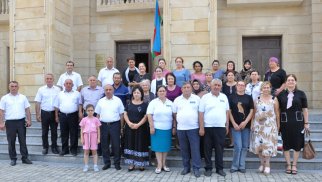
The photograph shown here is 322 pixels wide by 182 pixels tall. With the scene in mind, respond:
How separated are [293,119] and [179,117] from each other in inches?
85.9

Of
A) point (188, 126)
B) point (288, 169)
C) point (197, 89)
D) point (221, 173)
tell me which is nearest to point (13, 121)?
point (188, 126)

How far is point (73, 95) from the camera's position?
8.23m

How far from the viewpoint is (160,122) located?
7.13 meters

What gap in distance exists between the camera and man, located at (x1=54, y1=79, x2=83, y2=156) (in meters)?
8.17

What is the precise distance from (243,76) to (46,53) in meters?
6.33

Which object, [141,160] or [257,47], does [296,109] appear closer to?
[141,160]

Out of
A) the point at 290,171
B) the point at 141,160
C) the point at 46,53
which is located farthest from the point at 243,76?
the point at 46,53

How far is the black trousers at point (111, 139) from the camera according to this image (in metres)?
7.51

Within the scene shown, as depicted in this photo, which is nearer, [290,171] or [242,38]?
[290,171]

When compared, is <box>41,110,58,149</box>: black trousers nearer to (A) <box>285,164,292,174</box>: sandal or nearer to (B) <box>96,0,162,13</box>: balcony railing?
(A) <box>285,164,292,174</box>: sandal

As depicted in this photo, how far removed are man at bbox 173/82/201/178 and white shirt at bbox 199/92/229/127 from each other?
16 centimetres

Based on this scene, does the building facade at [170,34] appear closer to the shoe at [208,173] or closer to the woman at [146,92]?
the woman at [146,92]

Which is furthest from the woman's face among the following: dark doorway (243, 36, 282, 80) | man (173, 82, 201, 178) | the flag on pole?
dark doorway (243, 36, 282, 80)

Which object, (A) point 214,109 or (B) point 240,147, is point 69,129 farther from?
(B) point 240,147
